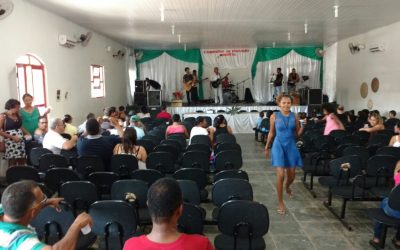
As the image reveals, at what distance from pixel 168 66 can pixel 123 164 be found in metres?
12.1

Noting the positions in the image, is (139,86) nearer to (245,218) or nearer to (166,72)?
(166,72)

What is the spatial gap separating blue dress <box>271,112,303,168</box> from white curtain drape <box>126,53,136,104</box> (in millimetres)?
11494

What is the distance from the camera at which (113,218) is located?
2.82m

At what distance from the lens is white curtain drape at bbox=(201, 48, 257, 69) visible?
52.5 feet

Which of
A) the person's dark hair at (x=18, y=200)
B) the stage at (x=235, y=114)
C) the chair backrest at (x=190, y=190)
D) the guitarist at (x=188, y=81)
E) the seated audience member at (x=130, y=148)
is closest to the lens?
the person's dark hair at (x=18, y=200)

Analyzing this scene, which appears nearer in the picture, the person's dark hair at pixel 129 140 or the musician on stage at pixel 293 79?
the person's dark hair at pixel 129 140

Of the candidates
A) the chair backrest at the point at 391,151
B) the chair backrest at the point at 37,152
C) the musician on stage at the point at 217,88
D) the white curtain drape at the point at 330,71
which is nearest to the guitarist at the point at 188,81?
the musician on stage at the point at 217,88

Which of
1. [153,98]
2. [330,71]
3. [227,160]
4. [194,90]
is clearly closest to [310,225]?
[227,160]

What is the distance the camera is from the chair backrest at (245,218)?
8.96 feet

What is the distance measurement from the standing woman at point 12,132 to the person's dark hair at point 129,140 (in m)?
2.23

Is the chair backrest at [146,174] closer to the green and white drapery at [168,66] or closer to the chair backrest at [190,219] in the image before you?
the chair backrest at [190,219]

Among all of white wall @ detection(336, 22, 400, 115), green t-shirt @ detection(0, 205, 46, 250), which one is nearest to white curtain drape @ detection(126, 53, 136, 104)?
white wall @ detection(336, 22, 400, 115)

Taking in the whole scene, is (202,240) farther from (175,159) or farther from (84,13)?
(84,13)

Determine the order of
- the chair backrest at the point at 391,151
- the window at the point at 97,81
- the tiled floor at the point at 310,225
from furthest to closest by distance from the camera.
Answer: the window at the point at 97,81 < the chair backrest at the point at 391,151 < the tiled floor at the point at 310,225
